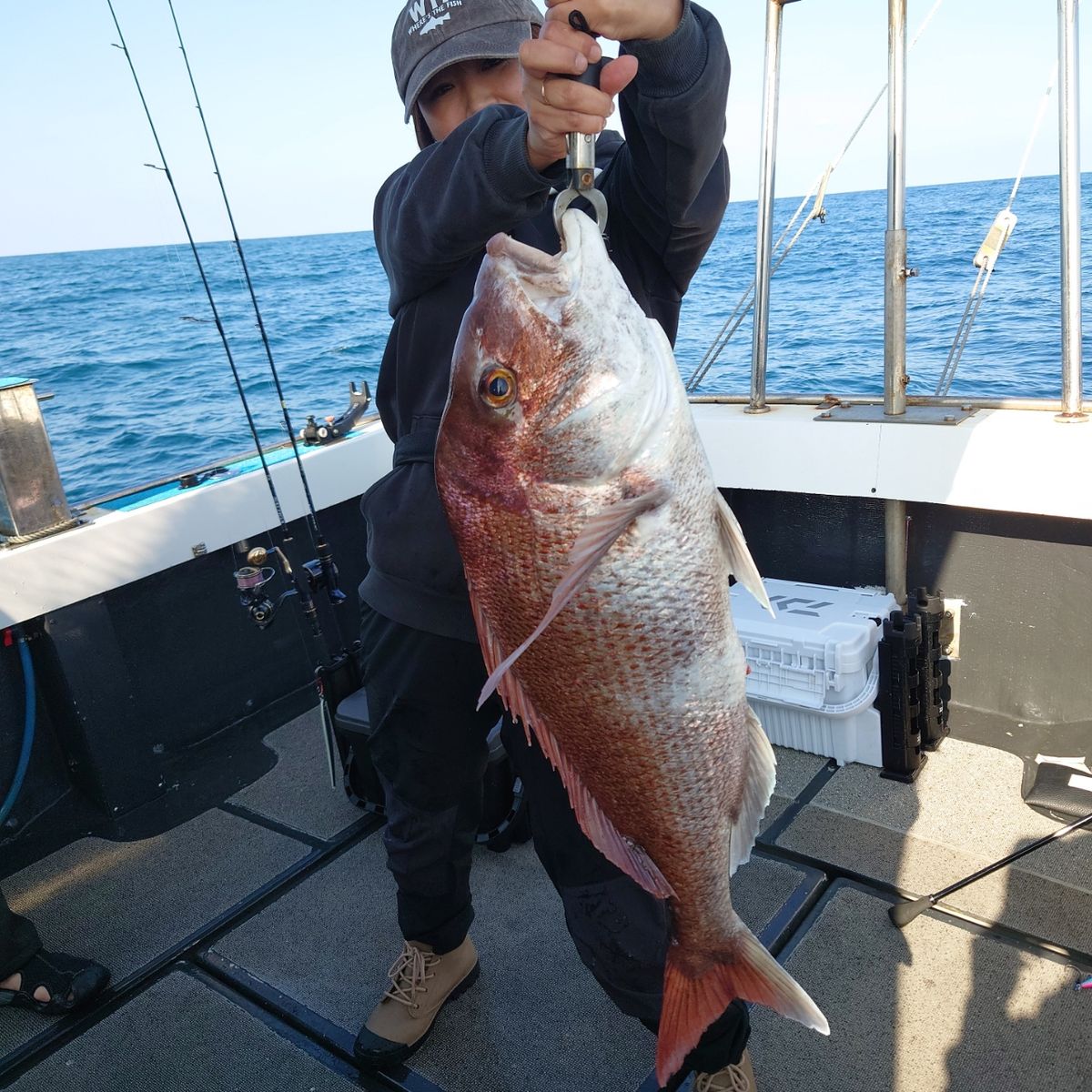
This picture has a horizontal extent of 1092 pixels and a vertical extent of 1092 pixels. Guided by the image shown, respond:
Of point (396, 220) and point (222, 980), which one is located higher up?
point (396, 220)

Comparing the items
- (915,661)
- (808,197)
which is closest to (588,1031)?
(915,661)

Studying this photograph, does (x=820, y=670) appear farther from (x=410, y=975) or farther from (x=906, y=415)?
(x=410, y=975)

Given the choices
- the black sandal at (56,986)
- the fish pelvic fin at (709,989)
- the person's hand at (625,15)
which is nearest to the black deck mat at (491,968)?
the black sandal at (56,986)

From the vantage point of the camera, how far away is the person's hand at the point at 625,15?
49.0 inches

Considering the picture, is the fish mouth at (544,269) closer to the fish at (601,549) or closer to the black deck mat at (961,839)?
the fish at (601,549)

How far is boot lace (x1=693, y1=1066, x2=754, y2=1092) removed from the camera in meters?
2.01

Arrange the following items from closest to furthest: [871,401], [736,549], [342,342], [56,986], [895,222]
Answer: [736,549]
[56,986]
[895,222]
[871,401]
[342,342]

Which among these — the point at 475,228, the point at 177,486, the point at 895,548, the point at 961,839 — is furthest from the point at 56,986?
the point at 895,548

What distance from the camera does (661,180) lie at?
1.54m

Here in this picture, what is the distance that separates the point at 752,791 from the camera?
1.64 m

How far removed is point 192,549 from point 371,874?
156 cm

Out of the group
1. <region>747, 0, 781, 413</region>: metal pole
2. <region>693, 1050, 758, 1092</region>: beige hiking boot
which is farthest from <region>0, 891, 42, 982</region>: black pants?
<region>747, 0, 781, 413</region>: metal pole

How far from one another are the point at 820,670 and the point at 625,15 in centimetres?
252

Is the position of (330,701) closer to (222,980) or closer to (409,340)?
(222,980)
